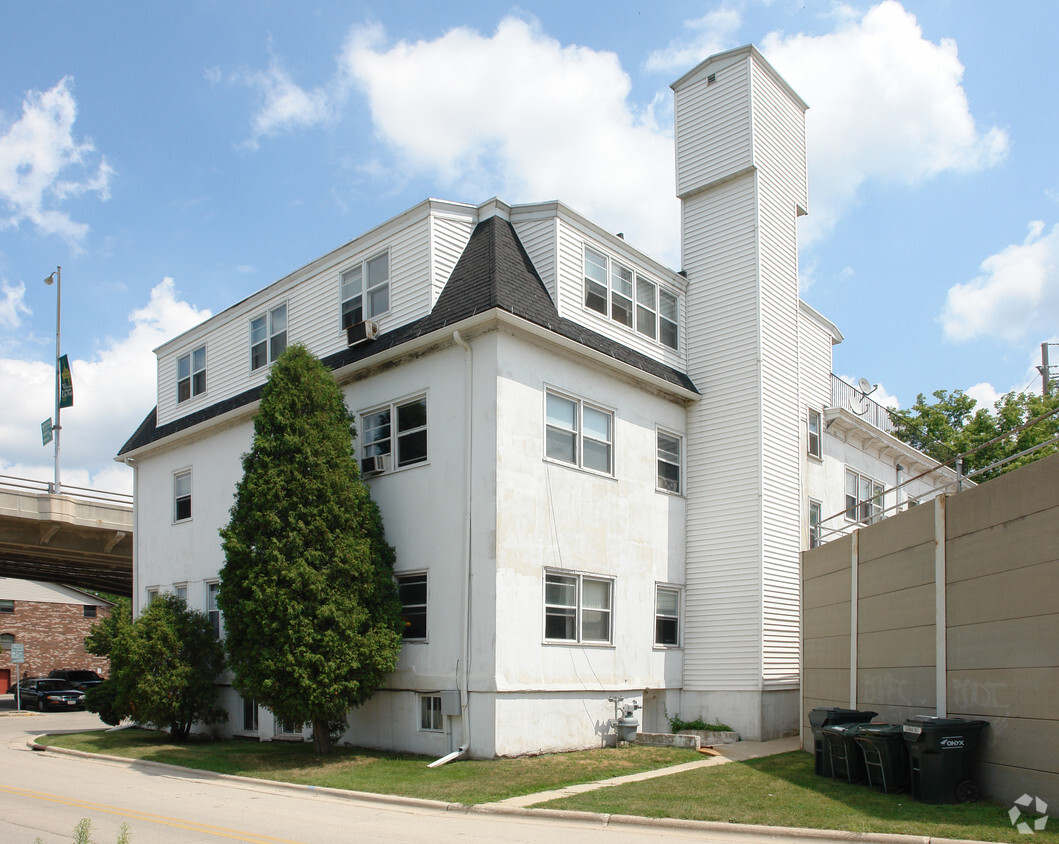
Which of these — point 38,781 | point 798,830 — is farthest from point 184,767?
point 798,830

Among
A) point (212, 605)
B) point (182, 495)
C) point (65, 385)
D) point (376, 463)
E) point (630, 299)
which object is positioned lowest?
point (212, 605)

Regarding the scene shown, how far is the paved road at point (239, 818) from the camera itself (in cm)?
922

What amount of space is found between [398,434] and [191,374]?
9068mm

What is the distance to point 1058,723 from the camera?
9367 mm

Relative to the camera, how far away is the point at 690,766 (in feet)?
47.1

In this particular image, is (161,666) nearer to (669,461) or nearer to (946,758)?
(669,461)

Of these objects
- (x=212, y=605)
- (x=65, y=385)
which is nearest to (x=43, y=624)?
(x=65, y=385)

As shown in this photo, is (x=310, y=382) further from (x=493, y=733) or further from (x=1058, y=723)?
(x=1058, y=723)

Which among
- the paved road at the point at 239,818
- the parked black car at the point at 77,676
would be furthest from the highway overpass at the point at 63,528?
the paved road at the point at 239,818

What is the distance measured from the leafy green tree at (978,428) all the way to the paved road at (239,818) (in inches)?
955

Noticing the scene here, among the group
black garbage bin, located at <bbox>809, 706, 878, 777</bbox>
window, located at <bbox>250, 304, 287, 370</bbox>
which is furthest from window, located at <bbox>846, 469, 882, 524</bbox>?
window, located at <bbox>250, 304, 287, 370</bbox>

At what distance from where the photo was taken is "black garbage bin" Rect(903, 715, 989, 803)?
405 inches

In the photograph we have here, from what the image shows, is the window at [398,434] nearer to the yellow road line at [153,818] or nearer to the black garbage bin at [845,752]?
the yellow road line at [153,818]

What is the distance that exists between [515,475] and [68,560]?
27619mm
